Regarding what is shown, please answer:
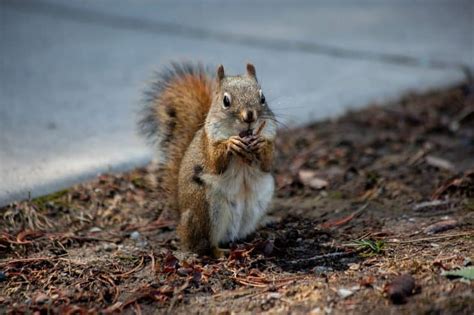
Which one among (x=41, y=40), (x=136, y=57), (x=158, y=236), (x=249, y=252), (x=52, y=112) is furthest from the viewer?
(x=41, y=40)

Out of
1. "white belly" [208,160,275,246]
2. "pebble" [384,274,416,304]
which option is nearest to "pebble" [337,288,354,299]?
"pebble" [384,274,416,304]

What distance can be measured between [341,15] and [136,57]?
2180mm

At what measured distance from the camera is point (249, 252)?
2502 millimetres

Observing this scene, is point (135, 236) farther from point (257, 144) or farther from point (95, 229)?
point (257, 144)

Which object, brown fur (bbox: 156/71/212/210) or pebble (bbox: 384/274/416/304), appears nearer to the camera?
pebble (bbox: 384/274/416/304)

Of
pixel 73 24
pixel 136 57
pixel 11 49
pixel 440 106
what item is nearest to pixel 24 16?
pixel 73 24

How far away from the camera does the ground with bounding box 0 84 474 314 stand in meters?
2.12

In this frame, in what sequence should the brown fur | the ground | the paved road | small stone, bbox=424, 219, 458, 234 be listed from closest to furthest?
the ground
small stone, bbox=424, 219, 458, 234
the brown fur
the paved road

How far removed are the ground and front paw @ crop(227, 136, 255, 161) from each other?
0.33 meters

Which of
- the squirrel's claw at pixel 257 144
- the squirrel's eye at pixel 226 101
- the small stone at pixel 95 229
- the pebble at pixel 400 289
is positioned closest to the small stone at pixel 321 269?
the pebble at pixel 400 289

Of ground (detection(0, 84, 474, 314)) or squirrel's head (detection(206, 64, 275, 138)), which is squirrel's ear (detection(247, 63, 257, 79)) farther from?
ground (detection(0, 84, 474, 314))

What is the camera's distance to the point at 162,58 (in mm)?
5078

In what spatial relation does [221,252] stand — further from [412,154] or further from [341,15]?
[341,15]

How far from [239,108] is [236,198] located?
317mm
